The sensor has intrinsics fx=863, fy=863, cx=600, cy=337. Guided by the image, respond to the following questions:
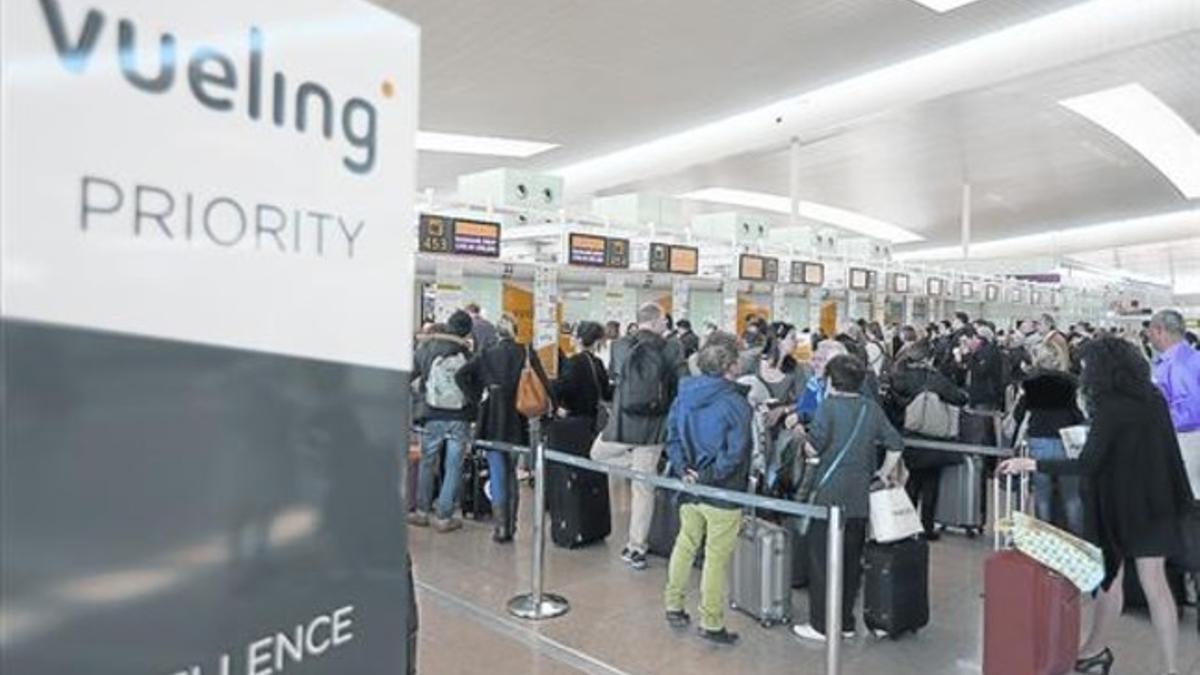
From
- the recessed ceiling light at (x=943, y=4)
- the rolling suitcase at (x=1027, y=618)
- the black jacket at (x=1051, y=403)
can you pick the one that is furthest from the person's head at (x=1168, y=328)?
the recessed ceiling light at (x=943, y=4)

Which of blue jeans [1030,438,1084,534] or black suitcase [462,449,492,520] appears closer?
blue jeans [1030,438,1084,534]

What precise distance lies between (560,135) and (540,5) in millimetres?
5211

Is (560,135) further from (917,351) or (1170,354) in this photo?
(1170,354)

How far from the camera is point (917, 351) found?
6418 millimetres

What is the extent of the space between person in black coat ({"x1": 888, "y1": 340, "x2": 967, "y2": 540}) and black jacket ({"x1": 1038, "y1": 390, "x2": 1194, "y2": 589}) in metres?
2.43

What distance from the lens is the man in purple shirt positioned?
4523mm

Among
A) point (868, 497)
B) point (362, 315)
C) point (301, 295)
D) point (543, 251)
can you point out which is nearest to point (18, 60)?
point (301, 295)

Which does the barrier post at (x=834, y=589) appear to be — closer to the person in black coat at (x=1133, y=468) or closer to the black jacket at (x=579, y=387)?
the person in black coat at (x=1133, y=468)

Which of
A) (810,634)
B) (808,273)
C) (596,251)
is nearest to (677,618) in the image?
(810,634)

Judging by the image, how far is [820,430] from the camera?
13.8 feet

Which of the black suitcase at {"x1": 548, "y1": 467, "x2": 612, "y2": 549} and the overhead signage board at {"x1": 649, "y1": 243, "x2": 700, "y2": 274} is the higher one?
the overhead signage board at {"x1": 649, "y1": 243, "x2": 700, "y2": 274}

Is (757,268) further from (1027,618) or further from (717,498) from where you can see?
(1027,618)

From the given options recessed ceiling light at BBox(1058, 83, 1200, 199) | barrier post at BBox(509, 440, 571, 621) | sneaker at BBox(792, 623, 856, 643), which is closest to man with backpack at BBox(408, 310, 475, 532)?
barrier post at BBox(509, 440, 571, 621)

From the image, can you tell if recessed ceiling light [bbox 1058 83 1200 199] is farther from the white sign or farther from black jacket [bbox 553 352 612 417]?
the white sign
